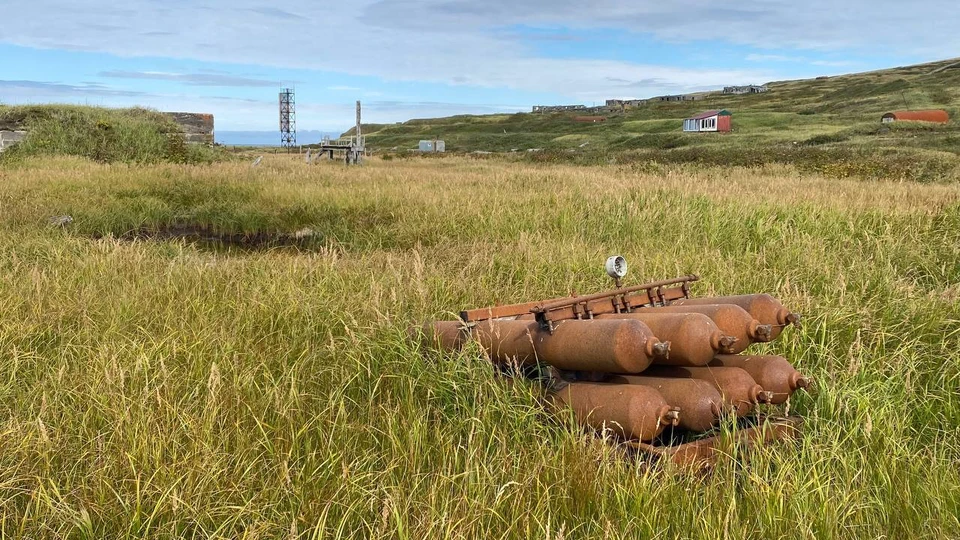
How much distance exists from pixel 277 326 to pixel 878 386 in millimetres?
3665

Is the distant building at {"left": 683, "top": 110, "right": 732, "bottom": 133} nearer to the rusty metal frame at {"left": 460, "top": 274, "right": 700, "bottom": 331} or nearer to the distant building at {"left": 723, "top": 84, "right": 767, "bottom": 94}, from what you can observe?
the rusty metal frame at {"left": 460, "top": 274, "right": 700, "bottom": 331}

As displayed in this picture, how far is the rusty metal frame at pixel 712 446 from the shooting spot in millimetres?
2707

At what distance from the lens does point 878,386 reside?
354cm

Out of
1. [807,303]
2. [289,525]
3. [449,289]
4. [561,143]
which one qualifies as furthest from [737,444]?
[561,143]

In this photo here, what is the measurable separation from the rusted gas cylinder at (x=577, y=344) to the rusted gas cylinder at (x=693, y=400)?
159 mm

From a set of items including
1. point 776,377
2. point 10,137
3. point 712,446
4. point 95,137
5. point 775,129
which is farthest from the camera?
point 775,129

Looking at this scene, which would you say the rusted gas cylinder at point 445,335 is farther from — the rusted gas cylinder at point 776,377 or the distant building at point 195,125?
the distant building at point 195,125

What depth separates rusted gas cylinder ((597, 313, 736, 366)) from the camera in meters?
2.80

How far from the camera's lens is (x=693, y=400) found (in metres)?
2.84

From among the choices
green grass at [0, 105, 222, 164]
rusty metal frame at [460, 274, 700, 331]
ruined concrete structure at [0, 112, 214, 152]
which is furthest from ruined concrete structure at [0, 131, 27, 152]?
rusty metal frame at [460, 274, 700, 331]

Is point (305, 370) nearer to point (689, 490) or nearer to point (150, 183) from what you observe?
point (689, 490)

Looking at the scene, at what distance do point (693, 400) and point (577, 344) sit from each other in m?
0.54

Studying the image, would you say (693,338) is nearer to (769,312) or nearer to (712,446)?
(712,446)

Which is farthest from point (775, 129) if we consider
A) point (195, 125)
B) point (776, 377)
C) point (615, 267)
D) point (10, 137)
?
point (776, 377)
